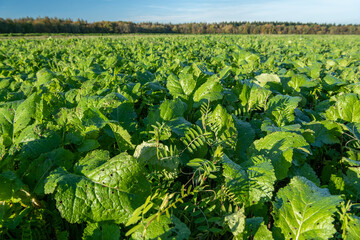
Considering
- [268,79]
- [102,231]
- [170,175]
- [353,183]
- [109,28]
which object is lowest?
[353,183]

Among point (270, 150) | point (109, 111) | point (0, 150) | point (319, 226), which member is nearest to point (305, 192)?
point (319, 226)

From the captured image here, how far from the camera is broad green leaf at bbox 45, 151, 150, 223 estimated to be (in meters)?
0.96

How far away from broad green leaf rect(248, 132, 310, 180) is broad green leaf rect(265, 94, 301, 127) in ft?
1.35

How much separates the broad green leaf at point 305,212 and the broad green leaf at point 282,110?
849 millimetres

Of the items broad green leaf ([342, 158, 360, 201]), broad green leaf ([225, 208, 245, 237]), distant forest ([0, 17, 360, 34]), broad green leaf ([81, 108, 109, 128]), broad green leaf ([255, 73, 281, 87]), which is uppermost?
distant forest ([0, 17, 360, 34])

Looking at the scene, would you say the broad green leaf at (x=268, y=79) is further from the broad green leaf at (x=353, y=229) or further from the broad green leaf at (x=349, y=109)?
the broad green leaf at (x=353, y=229)

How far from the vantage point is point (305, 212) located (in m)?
1.05

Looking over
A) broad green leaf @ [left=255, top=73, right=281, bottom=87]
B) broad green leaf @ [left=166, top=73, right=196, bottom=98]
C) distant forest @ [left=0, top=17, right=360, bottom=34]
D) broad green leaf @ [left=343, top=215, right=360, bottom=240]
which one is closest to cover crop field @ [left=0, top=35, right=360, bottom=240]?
broad green leaf @ [left=343, top=215, right=360, bottom=240]

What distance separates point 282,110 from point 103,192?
1614mm

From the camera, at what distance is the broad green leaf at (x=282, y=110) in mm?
1917

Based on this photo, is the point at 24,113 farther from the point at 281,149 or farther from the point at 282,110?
Result: the point at 282,110

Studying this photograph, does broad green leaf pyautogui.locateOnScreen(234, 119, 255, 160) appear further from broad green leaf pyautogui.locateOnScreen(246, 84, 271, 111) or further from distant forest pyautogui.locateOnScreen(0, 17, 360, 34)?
distant forest pyautogui.locateOnScreen(0, 17, 360, 34)

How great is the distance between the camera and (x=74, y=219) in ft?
3.13

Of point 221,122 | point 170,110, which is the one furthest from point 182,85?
point 221,122
